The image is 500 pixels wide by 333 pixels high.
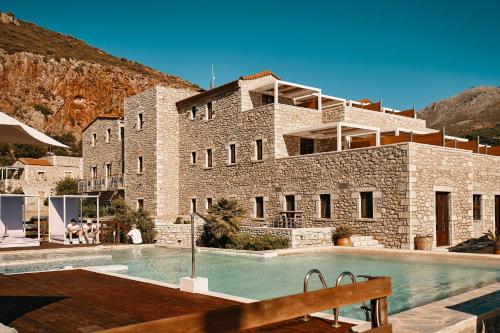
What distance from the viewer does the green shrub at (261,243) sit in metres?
17.2

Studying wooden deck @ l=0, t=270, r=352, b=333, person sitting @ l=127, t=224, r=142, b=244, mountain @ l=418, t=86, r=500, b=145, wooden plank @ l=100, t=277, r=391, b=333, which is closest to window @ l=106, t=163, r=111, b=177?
person sitting @ l=127, t=224, r=142, b=244

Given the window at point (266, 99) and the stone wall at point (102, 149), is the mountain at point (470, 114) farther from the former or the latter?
the stone wall at point (102, 149)

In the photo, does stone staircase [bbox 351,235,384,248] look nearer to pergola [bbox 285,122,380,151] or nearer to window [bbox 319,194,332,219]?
window [bbox 319,194,332,219]

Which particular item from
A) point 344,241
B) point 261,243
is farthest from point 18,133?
point 344,241

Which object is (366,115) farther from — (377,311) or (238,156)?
(377,311)

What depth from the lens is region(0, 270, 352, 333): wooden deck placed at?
5645mm

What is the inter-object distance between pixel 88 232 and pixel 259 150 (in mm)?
8987

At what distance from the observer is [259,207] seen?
24.0m

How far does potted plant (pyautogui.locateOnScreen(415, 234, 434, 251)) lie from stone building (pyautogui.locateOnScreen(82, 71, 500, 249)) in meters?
0.24

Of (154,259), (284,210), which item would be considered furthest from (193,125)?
(154,259)

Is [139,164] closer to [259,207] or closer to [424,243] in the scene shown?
[259,207]

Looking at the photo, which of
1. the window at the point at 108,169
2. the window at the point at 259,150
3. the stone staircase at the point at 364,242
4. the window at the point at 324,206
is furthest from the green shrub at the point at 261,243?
the window at the point at 108,169

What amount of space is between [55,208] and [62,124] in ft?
169

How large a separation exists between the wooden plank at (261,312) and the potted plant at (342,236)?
42.8 feet
